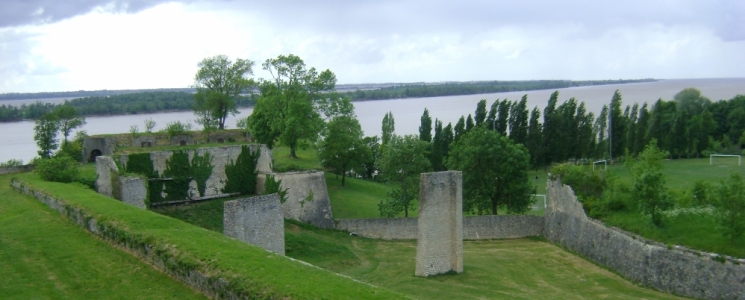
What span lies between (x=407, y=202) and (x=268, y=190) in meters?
6.93

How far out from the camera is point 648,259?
20.3m

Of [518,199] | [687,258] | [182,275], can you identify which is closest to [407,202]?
[518,199]

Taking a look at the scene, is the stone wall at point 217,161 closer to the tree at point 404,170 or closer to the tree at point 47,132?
the tree at point 404,170

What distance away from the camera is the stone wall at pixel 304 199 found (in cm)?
2745

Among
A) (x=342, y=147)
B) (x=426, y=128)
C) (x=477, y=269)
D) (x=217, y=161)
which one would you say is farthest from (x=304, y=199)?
(x=426, y=128)

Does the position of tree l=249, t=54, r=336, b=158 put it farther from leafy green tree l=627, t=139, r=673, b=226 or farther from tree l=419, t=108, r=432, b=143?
leafy green tree l=627, t=139, r=673, b=226

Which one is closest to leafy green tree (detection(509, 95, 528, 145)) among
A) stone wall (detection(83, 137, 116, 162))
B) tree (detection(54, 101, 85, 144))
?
stone wall (detection(83, 137, 116, 162))

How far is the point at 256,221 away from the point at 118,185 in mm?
6982

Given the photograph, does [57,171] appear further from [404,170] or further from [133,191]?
[404,170]

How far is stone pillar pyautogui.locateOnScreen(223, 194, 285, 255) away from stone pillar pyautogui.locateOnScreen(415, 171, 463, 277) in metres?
5.40

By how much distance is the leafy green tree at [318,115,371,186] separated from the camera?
37844 mm

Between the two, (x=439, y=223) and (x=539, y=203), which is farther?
(x=539, y=203)

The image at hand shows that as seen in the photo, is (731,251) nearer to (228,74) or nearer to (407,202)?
(407,202)

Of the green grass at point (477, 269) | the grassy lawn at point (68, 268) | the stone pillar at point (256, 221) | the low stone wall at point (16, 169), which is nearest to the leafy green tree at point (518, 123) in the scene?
the green grass at point (477, 269)
